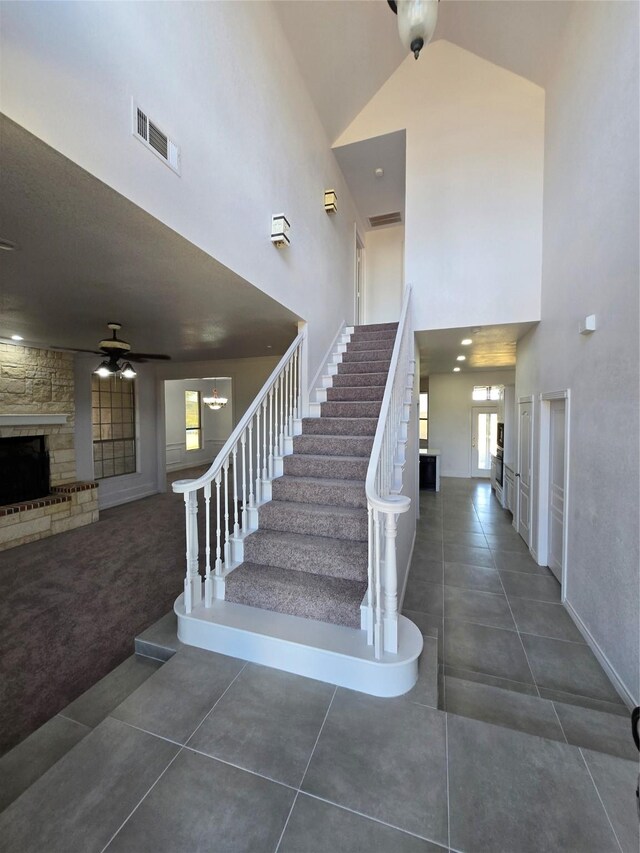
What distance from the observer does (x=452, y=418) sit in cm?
936

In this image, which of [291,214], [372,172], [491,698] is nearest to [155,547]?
[491,698]

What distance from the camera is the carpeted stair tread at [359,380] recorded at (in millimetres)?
4293

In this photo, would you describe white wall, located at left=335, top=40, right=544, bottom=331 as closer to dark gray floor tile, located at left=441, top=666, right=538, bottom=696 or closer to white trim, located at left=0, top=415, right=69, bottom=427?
dark gray floor tile, located at left=441, top=666, right=538, bottom=696

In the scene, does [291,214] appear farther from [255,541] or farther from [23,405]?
[23,405]

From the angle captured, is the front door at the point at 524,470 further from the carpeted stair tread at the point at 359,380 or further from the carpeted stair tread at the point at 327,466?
the carpeted stair tread at the point at 327,466

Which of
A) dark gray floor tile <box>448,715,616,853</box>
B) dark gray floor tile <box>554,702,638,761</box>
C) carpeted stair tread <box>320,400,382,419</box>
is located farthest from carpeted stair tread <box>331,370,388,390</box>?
dark gray floor tile <box>448,715,616,853</box>

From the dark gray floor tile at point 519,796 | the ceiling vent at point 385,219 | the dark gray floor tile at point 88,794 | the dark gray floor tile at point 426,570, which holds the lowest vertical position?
the dark gray floor tile at point 426,570

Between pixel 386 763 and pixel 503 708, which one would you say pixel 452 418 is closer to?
pixel 503 708

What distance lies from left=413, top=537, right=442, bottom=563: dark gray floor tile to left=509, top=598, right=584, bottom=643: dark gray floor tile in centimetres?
101

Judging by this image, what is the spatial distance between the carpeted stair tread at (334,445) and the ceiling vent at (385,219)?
551 centimetres

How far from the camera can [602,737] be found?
5.94 feet

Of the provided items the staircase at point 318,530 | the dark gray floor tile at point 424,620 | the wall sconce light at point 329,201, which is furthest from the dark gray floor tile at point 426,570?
the wall sconce light at point 329,201

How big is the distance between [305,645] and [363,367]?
3.51 metres

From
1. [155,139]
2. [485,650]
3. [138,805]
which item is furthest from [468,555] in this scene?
[155,139]
